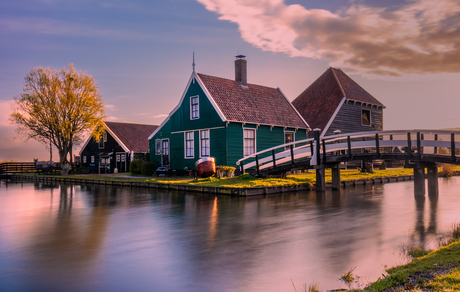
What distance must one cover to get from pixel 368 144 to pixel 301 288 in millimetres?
13329

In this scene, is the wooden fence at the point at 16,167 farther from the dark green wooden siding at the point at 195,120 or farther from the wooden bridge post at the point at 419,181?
the wooden bridge post at the point at 419,181

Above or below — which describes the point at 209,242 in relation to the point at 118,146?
below

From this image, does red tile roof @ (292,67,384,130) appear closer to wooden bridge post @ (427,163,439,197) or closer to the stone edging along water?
the stone edging along water

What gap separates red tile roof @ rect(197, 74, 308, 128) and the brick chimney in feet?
1.66

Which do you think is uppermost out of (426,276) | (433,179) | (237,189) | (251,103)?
(251,103)

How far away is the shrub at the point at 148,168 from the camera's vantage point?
31266 mm

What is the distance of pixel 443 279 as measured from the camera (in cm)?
505

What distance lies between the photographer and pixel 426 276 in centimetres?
529

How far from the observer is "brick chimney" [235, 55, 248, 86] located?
30406 mm

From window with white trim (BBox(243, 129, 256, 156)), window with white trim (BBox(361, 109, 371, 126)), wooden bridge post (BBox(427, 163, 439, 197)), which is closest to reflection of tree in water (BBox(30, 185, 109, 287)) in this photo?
wooden bridge post (BBox(427, 163, 439, 197))

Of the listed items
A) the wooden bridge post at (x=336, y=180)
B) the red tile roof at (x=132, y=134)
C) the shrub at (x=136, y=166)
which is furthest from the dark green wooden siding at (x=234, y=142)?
the red tile roof at (x=132, y=134)

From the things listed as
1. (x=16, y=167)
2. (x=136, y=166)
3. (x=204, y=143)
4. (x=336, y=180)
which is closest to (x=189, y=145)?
(x=204, y=143)

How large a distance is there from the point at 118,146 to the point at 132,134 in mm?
2713

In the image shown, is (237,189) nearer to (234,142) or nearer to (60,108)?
(234,142)
